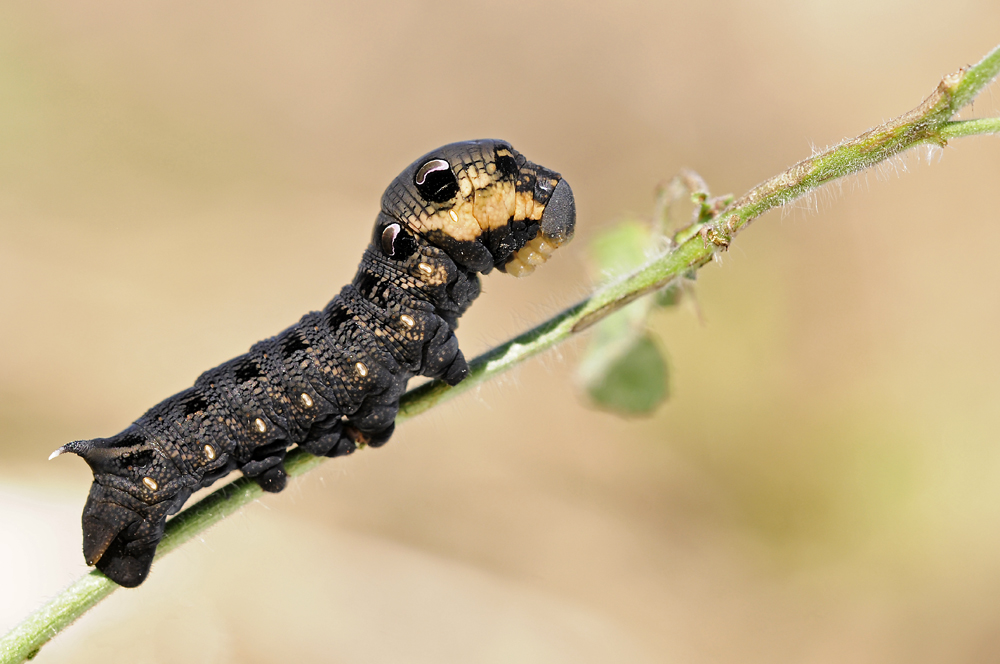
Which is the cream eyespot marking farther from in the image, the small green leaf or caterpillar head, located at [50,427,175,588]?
caterpillar head, located at [50,427,175,588]

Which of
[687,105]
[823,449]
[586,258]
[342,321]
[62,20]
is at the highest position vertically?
[687,105]

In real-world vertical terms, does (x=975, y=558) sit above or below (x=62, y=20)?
below

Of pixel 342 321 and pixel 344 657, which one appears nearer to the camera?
pixel 342 321

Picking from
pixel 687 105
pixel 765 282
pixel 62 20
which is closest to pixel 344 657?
pixel 765 282

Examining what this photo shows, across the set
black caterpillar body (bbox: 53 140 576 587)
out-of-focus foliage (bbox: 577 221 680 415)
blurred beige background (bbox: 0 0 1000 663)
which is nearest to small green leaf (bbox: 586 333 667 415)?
out-of-focus foliage (bbox: 577 221 680 415)

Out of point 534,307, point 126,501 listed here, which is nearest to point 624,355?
point 534,307

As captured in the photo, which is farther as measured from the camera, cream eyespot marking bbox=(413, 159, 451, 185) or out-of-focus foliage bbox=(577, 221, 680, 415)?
out-of-focus foliage bbox=(577, 221, 680, 415)

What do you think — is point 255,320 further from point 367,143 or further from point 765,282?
point 765,282
